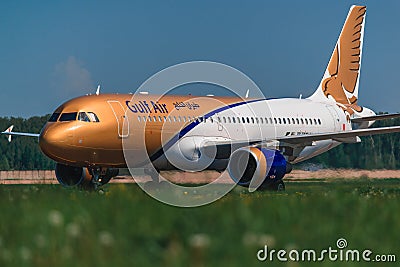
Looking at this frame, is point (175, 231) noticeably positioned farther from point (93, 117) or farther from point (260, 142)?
point (260, 142)

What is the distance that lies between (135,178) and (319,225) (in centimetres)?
2381

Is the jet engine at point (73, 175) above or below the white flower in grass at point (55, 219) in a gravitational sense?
below

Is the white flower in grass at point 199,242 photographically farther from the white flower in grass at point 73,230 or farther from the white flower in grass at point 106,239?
the white flower in grass at point 73,230

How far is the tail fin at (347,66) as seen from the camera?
4425 cm

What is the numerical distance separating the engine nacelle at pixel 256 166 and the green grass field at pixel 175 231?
63.3 ft

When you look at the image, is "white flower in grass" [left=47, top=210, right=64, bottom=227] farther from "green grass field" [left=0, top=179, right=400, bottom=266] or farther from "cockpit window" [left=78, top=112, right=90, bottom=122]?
"cockpit window" [left=78, top=112, right=90, bottom=122]

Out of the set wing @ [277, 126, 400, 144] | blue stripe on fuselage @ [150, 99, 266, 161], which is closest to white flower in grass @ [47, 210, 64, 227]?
blue stripe on fuselage @ [150, 99, 266, 161]

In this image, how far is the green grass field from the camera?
715 centimetres

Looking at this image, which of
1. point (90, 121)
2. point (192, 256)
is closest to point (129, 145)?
point (90, 121)

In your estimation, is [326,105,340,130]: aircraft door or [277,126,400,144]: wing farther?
[326,105,340,130]: aircraft door

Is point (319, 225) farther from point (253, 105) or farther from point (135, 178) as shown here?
point (253, 105)

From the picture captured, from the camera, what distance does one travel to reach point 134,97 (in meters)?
32.0

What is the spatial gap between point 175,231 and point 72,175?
80.9ft

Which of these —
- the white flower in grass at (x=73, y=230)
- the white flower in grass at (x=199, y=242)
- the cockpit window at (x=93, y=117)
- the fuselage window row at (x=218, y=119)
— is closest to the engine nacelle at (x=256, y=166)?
the fuselage window row at (x=218, y=119)
